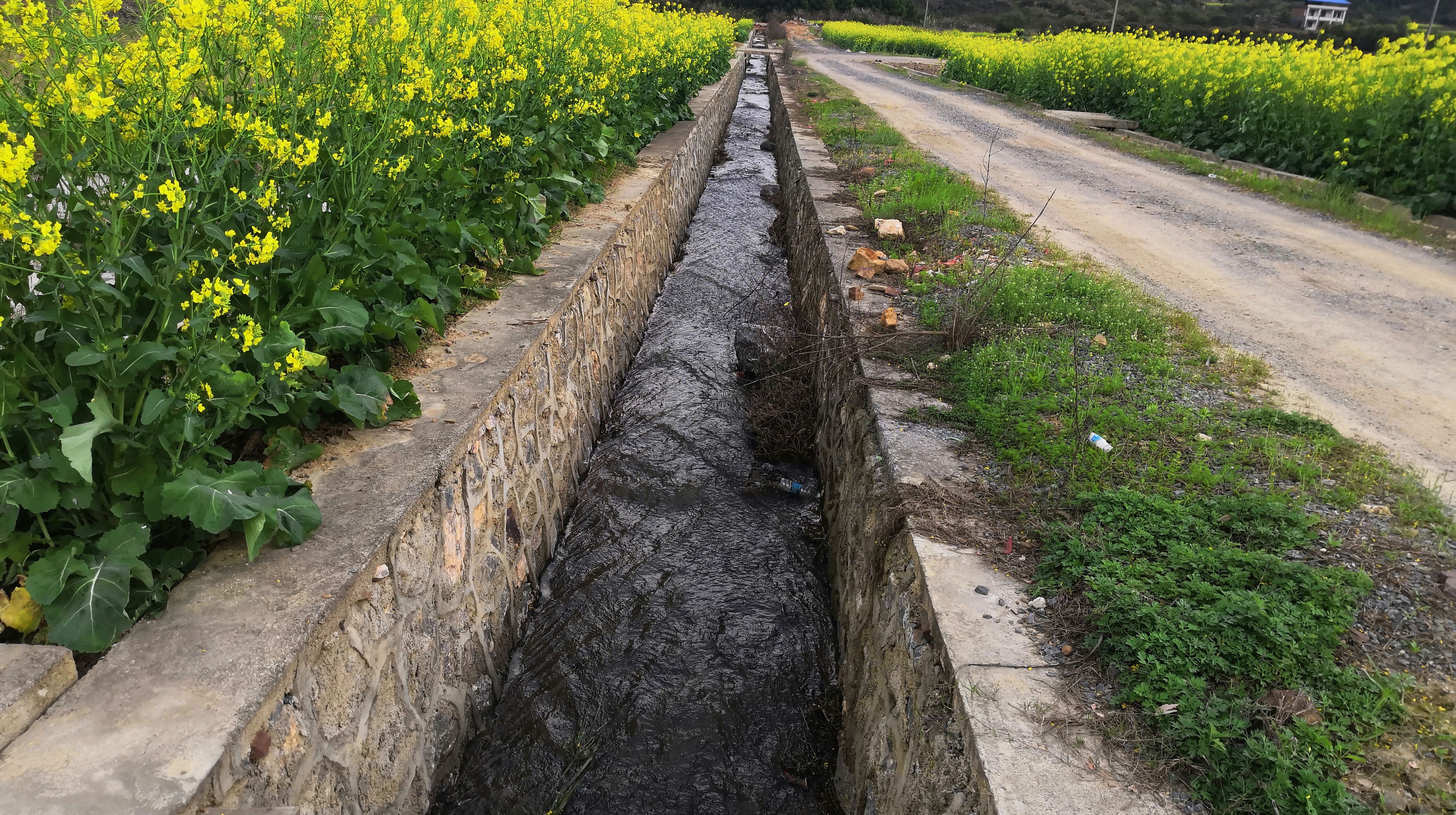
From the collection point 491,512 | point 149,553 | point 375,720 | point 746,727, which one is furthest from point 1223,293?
point 149,553

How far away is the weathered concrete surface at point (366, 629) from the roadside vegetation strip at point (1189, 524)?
208cm

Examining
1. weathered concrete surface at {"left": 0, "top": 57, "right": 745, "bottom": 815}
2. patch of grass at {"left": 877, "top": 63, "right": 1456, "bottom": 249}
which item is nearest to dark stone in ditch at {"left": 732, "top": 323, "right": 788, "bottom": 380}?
weathered concrete surface at {"left": 0, "top": 57, "right": 745, "bottom": 815}

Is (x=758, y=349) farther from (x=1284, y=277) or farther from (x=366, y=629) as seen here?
(x=366, y=629)

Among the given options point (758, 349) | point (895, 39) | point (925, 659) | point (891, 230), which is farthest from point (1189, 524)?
point (895, 39)

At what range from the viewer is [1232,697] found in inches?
89.4

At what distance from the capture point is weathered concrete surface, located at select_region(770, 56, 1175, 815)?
7.11 ft

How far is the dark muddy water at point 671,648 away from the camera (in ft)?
11.3

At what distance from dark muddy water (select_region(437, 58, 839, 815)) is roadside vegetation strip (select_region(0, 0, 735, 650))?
4.69ft

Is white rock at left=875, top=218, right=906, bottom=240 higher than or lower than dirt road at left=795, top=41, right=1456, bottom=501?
higher

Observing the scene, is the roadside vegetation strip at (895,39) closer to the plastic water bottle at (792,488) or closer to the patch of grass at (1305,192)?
the patch of grass at (1305,192)

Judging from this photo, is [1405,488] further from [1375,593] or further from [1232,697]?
[1232,697]

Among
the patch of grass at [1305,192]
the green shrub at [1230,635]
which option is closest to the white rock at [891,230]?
the green shrub at [1230,635]

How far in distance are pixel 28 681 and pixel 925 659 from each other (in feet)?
7.90

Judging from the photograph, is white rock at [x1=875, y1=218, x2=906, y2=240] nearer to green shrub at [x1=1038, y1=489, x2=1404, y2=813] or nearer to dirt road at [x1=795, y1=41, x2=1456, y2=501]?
dirt road at [x1=795, y1=41, x2=1456, y2=501]
